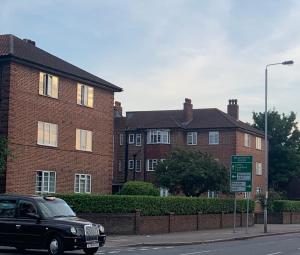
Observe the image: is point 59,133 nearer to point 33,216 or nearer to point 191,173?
point 191,173

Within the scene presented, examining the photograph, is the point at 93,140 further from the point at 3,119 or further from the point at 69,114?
the point at 3,119

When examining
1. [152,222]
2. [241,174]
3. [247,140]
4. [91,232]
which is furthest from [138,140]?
[91,232]

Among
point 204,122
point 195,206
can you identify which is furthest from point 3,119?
point 204,122

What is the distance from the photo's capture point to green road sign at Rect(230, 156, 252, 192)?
36625 millimetres

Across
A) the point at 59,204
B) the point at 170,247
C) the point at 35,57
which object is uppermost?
the point at 35,57

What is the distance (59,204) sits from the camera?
20.7 metres

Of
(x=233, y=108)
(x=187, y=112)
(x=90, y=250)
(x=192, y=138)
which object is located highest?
(x=233, y=108)

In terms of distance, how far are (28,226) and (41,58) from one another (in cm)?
2145

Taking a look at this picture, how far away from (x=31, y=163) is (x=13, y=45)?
7096mm

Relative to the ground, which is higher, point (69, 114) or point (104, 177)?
point (69, 114)

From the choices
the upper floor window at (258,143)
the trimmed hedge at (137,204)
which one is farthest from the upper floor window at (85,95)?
the upper floor window at (258,143)

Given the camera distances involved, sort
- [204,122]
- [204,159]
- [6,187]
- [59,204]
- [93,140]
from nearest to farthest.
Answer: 1. [59,204]
2. [6,187]
3. [93,140]
4. [204,159]
5. [204,122]

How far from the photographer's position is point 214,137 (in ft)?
219

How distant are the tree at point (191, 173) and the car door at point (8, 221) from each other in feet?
92.8
